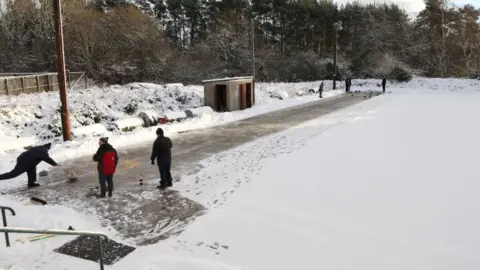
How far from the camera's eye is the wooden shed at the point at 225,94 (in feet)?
75.8

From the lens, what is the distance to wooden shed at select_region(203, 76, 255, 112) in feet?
75.8

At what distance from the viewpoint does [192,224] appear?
24.5 ft

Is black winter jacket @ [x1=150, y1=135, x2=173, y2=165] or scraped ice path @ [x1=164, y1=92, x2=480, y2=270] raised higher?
black winter jacket @ [x1=150, y1=135, x2=173, y2=165]

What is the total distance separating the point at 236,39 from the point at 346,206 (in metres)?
47.0

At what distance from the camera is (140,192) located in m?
9.35

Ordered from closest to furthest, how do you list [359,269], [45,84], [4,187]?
1. [359,269]
2. [4,187]
3. [45,84]

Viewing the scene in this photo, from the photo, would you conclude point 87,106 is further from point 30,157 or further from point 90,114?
point 30,157

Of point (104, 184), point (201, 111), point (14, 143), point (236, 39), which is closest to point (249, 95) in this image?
point (201, 111)

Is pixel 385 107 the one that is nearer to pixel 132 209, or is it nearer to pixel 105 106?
pixel 105 106

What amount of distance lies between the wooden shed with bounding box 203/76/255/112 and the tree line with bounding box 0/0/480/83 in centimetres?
1045

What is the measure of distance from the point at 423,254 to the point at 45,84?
21222mm

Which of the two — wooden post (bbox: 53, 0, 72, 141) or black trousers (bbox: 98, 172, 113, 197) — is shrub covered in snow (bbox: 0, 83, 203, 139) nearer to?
wooden post (bbox: 53, 0, 72, 141)

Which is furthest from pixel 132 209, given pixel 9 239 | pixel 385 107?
pixel 385 107

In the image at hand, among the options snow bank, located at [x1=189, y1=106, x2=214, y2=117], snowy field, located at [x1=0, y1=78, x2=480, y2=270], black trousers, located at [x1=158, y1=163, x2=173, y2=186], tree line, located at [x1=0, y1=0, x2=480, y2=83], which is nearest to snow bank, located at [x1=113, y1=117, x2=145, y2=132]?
snow bank, located at [x1=189, y1=106, x2=214, y2=117]
